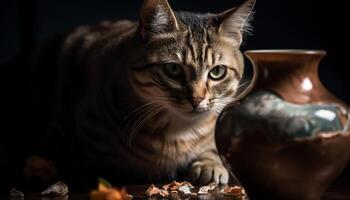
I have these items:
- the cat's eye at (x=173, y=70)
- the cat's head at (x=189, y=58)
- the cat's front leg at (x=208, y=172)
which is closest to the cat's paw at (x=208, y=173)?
the cat's front leg at (x=208, y=172)

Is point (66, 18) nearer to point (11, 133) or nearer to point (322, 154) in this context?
point (11, 133)

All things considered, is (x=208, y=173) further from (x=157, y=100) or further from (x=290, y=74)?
(x=290, y=74)

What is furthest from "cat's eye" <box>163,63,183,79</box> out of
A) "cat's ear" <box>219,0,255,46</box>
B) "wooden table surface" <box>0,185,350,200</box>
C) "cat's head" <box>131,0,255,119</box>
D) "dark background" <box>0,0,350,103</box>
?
"dark background" <box>0,0,350,103</box>

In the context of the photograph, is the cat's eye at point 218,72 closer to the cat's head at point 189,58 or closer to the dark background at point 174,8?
the cat's head at point 189,58

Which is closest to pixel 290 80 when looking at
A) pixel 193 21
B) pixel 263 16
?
pixel 193 21

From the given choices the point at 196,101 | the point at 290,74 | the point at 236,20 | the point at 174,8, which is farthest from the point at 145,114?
the point at 174,8

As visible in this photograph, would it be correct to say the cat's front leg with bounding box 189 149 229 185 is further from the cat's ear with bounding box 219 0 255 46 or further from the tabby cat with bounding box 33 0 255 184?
the cat's ear with bounding box 219 0 255 46

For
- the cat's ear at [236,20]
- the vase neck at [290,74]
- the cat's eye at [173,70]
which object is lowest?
the vase neck at [290,74]
